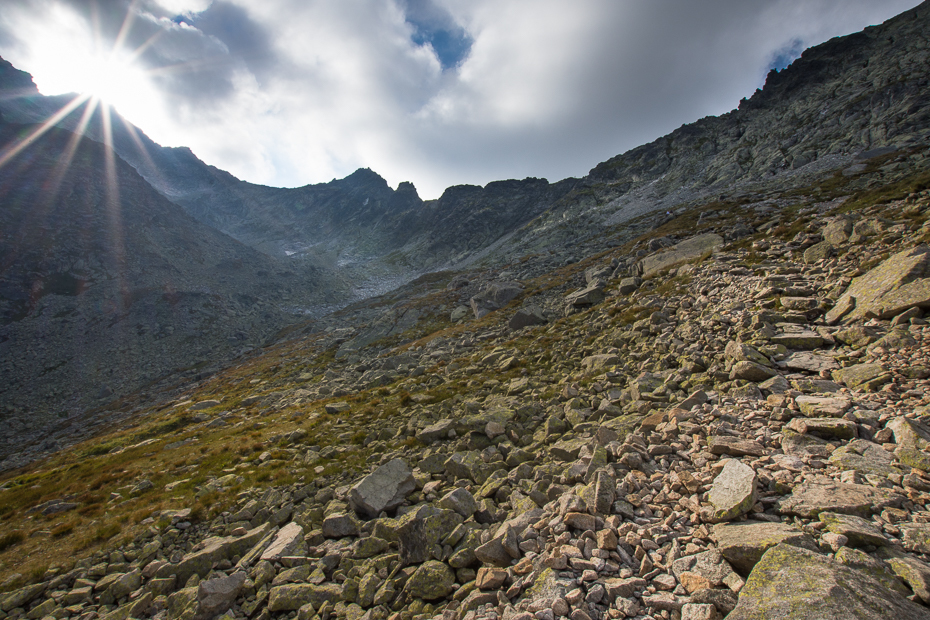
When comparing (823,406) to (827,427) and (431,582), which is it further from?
(431,582)

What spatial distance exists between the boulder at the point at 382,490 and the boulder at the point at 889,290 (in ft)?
51.6

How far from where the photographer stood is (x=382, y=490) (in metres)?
10.6

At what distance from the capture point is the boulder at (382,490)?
10.1 metres

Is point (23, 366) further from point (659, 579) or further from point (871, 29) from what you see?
point (871, 29)

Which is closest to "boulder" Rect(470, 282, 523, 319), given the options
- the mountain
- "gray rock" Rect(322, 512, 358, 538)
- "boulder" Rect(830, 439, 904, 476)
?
"gray rock" Rect(322, 512, 358, 538)

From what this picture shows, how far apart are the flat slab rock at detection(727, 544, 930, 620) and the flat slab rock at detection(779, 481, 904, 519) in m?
1.10

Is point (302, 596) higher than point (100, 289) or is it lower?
lower

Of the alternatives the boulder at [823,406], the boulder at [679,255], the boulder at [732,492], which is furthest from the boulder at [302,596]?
the boulder at [679,255]

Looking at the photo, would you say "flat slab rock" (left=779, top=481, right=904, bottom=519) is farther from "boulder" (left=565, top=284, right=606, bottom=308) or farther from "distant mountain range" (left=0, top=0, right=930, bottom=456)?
"distant mountain range" (left=0, top=0, right=930, bottom=456)

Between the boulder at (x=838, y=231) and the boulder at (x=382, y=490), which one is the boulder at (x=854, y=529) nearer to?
the boulder at (x=382, y=490)

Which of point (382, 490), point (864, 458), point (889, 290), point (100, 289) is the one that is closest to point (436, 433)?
point (382, 490)

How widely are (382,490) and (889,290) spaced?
17487mm

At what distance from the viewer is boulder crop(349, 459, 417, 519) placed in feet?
33.2

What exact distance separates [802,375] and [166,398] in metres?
65.8
